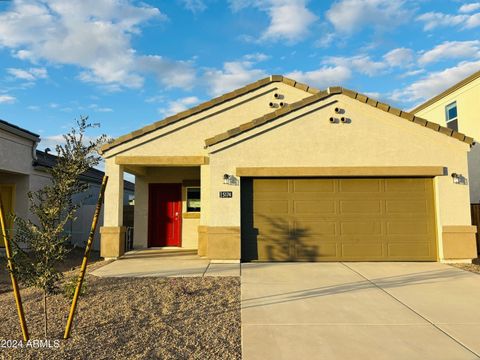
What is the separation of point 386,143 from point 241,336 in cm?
771

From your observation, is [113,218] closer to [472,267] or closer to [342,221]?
[342,221]

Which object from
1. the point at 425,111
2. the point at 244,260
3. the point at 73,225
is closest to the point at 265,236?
the point at 244,260

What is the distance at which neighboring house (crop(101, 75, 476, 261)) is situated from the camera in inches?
407

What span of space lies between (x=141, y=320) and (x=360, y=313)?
3461 millimetres

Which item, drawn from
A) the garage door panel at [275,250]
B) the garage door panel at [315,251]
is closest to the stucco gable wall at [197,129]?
the garage door panel at [275,250]

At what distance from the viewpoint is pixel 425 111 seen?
62.3 feet

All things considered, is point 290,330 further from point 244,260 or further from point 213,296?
point 244,260

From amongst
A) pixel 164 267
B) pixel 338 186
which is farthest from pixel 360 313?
pixel 164 267

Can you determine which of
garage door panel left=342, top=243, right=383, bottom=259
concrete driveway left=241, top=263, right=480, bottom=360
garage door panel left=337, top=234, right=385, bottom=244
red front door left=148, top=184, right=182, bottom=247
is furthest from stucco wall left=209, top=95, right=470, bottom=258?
red front door left=148, top=184, right=182, bottom=247

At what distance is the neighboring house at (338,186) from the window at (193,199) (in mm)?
3613

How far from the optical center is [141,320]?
5520 mm

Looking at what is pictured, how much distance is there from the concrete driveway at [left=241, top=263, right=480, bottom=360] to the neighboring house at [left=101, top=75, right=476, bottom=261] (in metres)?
1.22

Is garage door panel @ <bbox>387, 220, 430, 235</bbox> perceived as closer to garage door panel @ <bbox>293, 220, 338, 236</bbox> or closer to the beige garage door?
the beige garage door

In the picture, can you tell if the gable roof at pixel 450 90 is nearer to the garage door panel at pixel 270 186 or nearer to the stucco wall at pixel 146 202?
the garage door panel at pixel 270 186
